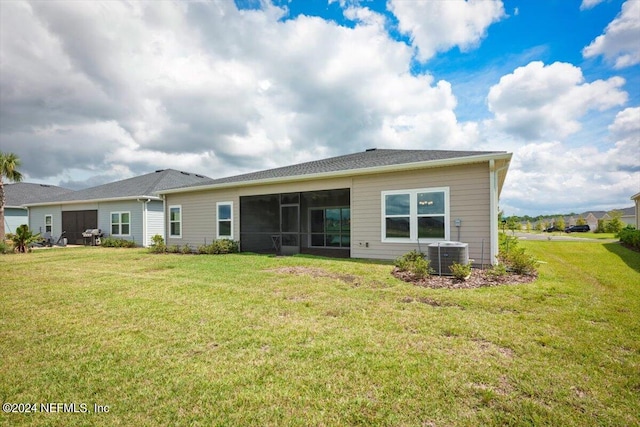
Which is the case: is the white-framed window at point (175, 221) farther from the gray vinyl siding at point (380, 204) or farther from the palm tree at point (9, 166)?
the palm tree at point (9, 166)

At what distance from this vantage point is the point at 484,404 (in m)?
2.25

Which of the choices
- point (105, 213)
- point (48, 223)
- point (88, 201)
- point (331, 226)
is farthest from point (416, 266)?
point (48, 223)

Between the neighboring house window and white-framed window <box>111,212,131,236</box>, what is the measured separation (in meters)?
12.2

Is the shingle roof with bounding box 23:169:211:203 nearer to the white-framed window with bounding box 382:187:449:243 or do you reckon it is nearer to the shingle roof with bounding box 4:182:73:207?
the shingle roof with bounding box 4:182:73:207

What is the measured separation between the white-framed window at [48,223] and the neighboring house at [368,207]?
1429 centimetres

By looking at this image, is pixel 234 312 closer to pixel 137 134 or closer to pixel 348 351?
pixel 348 351

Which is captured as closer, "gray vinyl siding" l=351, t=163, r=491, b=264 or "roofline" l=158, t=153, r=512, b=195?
"roofline" l=158, t=153, r=512, b=195

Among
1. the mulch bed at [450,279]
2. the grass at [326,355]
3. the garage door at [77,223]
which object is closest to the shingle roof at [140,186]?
the garage door at [77,223]

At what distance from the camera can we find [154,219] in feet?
60.6

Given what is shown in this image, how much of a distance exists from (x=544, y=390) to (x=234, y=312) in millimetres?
3783

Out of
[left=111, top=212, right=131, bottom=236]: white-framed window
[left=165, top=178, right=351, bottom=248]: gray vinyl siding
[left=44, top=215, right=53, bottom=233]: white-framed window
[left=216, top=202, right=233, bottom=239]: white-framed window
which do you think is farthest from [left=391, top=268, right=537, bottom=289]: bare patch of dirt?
[left=44, top=215, right=53, bottom=233]: white-framed window

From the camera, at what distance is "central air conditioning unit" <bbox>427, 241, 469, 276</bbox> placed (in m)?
6.92

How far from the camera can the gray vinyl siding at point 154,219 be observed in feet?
59.2

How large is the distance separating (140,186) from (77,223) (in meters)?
6.03
